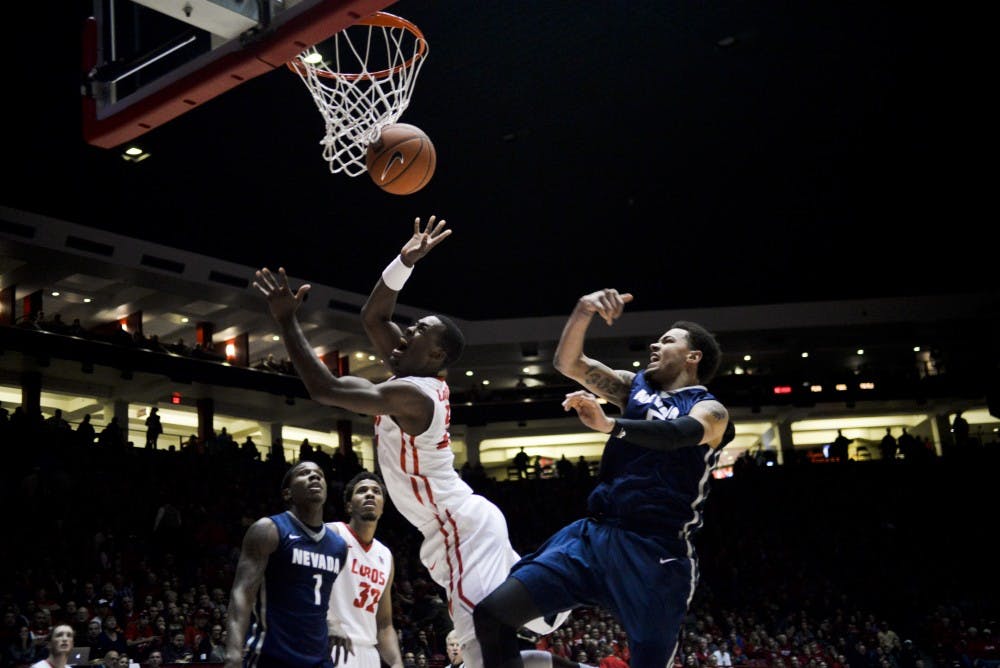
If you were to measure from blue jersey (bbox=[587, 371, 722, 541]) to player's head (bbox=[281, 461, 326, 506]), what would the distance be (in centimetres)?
156

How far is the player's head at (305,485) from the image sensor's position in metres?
5.07

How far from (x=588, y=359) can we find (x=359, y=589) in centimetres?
194

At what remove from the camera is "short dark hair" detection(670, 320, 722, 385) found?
14.0 ft

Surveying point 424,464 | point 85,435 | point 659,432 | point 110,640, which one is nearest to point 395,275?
point 424,464

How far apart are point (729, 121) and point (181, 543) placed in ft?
34.2

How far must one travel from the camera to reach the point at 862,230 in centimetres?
2136

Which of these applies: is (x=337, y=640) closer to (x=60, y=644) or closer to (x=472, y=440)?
(x=60, y=644)

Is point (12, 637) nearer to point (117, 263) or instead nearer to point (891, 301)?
point (117, 263)

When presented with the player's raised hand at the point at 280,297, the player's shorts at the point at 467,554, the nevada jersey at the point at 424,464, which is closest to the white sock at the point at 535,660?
the player's shorts at the point at 467,554

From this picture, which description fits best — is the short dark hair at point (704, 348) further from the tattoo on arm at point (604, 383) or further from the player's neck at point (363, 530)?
the player's neck at point (363, 530)

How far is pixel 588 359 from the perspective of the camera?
4238 millimetres

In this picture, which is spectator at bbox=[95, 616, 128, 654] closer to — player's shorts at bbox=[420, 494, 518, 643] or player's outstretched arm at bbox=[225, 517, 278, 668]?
player's outstretched arm at bbox=[225, 517, 278, 668]

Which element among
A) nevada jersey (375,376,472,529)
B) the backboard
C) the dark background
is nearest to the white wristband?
nevada jersey (375,376,472,529)

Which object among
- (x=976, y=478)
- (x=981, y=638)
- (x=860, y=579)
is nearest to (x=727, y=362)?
(x=976, y=478)
